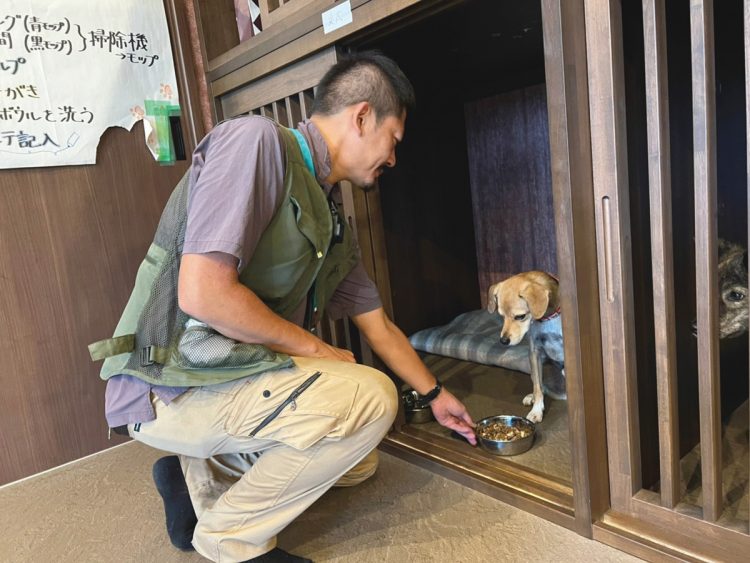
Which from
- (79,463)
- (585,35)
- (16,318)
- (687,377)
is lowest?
(79,463)

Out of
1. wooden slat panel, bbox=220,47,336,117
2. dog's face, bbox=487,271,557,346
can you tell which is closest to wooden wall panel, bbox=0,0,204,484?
wooden slat panel, bbox=220,47,336,117

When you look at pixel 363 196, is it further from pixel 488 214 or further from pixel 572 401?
pixel 488 214

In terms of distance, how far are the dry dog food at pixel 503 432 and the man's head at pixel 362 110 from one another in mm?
946

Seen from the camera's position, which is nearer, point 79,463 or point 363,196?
point 363,196

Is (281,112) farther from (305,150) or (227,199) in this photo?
(227,199)

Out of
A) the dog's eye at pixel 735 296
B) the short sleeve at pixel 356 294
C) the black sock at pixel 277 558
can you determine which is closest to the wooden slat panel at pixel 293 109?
the short sleeve at pixel 356 294

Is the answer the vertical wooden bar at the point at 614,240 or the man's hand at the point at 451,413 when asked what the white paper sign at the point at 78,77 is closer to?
the man's hand at the point at 451,413

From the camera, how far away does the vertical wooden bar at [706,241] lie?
0.98 metres

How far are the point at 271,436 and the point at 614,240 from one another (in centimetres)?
87

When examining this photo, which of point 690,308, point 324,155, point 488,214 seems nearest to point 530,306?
point 690,308

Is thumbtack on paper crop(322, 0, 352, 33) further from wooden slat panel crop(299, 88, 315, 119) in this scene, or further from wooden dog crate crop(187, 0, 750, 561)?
wooden slat panel crop(299, 88, 315, 119)

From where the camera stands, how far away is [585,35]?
111 centimetres

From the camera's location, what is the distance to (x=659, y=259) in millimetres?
1105

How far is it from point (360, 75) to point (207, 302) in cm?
66
